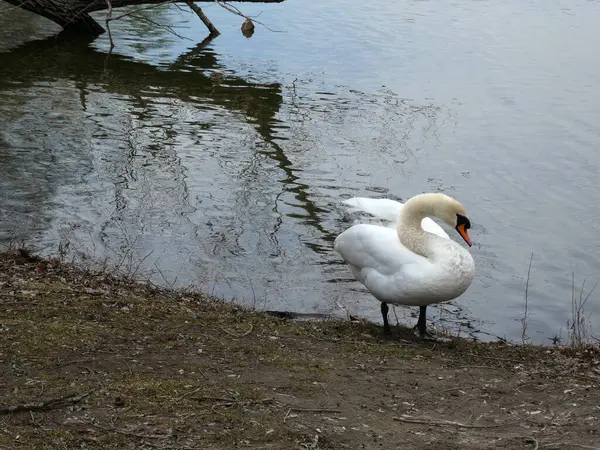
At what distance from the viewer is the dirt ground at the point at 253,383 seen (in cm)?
433

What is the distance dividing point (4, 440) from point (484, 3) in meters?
23.3

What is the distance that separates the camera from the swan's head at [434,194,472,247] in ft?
22.0

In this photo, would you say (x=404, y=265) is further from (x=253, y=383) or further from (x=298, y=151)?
(x=298, y=151)

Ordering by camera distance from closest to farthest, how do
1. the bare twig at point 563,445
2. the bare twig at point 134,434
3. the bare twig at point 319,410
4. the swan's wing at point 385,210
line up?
1. the bare twig at point 134,434
2. the bare twig at point 563,445
3. the bare twig at point 319,410
4. the swan's wing at point 385,210

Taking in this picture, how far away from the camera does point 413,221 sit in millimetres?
6789

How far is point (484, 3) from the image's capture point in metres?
25.3

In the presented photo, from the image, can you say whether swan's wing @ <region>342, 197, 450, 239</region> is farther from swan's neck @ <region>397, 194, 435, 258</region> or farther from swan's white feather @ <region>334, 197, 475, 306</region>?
swan's neck @ <region>397, 194, 435, 258</region>

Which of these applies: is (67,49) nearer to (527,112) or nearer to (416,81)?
(416,81)

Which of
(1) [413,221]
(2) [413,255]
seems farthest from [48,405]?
(1) [413,221]

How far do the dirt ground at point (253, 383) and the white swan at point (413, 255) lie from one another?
1.22ft

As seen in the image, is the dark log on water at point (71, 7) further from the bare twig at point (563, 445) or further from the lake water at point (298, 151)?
the bare twig at point (563, 445)

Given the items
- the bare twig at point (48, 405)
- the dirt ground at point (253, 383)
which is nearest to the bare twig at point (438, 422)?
the dirt ground at point (253, 383)

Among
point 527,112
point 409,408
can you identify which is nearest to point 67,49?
point 527,112

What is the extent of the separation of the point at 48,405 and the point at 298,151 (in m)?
8.35
